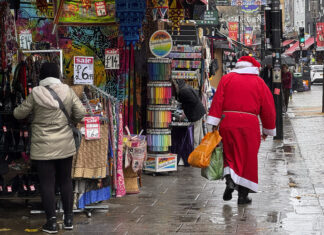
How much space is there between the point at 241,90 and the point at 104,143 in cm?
187

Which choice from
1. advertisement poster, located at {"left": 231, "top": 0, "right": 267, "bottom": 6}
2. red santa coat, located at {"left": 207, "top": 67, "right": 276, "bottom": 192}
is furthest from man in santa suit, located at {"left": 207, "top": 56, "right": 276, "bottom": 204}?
advertisement poster, located at {"left": 231, "top": 0, "right": 267, "bottom": 6}

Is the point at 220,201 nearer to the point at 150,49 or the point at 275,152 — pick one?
the point at 150,49

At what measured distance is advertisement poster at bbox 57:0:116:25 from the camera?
35.4 feet

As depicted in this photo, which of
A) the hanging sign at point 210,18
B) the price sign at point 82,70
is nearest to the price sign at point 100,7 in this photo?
the price sign at point 82,70

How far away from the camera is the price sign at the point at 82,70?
8727 mm

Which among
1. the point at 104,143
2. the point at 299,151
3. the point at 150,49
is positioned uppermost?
the point at 150,49

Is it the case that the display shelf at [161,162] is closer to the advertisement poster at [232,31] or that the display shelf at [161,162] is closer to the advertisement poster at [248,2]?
the advertisement poster at [248,2]

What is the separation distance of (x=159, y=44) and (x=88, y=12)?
4.34ft

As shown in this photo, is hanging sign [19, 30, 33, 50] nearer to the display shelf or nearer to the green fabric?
the green fabric

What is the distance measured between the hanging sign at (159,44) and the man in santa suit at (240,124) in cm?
261

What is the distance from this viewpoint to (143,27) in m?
11.8

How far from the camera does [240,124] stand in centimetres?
901

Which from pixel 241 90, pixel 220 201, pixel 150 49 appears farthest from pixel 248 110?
pixel 150 49

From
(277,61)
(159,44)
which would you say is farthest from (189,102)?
(277,61)
